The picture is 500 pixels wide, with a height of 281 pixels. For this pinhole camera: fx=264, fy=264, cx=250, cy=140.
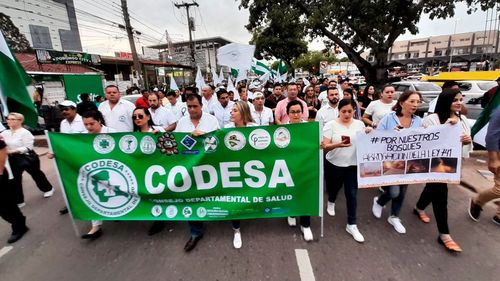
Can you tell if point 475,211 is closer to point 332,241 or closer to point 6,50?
point 332,241

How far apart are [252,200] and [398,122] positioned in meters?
1.99

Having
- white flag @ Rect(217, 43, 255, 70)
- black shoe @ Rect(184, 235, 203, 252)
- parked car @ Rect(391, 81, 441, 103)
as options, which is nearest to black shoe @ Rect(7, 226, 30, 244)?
black shoe @ Rect(184, 235, 203, 252)

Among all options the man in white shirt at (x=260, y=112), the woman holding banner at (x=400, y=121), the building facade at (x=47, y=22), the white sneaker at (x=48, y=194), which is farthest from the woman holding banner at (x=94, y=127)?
the building facade at (x=47, y=22)

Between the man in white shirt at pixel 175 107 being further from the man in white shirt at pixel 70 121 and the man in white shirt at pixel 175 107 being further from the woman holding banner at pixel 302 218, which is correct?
the woman holding banner at pixel 302 218

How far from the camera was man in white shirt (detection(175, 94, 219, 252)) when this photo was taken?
3196mm

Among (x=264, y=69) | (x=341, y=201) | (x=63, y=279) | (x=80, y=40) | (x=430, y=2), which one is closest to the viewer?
(x=63, y=279)

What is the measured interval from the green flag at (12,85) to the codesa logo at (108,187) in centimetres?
96

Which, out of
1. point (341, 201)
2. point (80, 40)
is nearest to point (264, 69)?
point (341, 201)

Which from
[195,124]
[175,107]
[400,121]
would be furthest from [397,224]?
[175,107]

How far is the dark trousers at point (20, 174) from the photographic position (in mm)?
4320

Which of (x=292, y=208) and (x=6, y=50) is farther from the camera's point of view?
(x=292, y=208)

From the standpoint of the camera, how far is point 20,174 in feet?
14.7

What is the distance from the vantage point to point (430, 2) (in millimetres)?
13289

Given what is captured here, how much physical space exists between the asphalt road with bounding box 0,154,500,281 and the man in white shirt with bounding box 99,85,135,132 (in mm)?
1591
